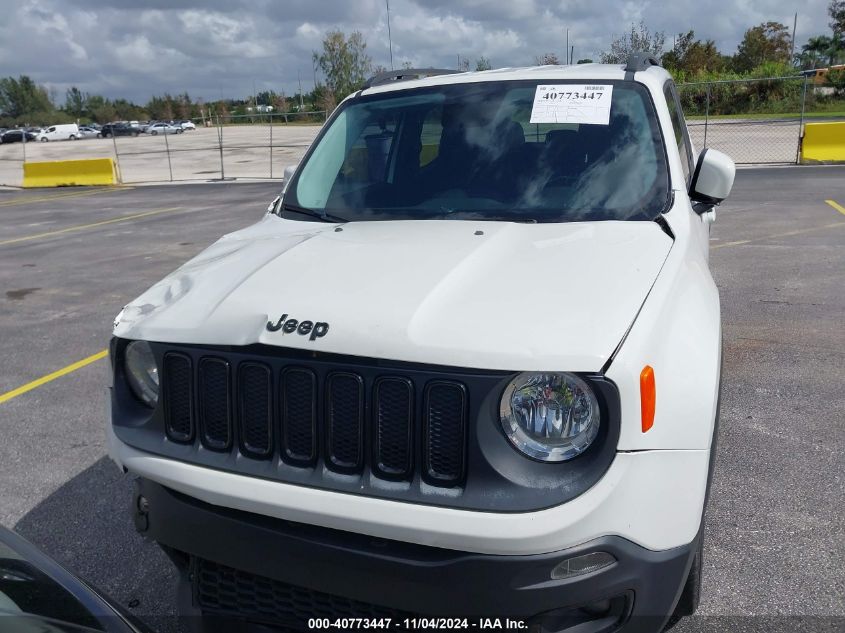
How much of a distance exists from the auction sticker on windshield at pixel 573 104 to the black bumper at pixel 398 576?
A: 2.02 metres

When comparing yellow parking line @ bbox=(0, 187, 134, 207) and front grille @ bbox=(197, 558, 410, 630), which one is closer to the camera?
front grille @ bbox=(197, 558, 410, 630)

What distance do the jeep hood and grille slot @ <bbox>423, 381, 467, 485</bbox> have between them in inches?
3.4

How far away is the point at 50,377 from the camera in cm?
588

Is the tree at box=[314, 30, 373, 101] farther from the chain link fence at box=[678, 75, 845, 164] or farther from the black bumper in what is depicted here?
the black bumper

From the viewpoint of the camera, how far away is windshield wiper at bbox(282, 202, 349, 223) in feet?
11.6

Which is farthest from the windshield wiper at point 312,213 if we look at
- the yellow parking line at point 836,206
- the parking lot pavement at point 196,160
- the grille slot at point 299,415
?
the parking lot pavement at point 196,160

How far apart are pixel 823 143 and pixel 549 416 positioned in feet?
63.6

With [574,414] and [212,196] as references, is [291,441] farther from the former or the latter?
[212,196]

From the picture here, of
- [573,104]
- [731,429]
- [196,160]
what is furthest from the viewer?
[196,160]

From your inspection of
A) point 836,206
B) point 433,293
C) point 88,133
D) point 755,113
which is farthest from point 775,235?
point 88,133

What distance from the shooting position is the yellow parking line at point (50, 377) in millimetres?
5524

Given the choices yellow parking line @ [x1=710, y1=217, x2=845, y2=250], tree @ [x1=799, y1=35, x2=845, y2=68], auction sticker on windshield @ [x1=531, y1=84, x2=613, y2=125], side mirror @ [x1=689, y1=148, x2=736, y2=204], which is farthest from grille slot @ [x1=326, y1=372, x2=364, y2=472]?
tree @ [x1=799, y1=35, x2=845, y2=68]

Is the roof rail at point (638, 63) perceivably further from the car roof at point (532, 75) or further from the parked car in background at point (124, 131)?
the parked car in background at point (124, 131)

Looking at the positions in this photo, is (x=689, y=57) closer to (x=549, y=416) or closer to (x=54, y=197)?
(x=54, y=197)
